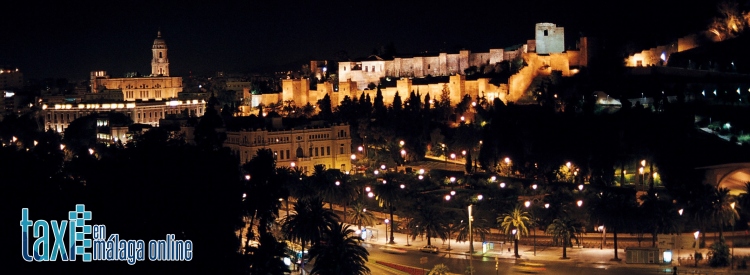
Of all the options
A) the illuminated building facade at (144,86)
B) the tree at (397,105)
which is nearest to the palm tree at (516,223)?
the tree at (397,105)

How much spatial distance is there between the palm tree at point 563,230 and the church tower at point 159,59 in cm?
6313

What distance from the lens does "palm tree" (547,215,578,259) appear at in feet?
93.8

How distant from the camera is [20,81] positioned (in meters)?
115

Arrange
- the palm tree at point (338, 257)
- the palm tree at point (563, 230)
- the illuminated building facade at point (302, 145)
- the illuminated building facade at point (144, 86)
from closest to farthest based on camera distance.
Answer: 1. the palm tree at point (338, 257)
2. the palm tree at point (563, 230)
3. the illuminated building facade at point (302, 145)
4. the illuminated building facade at point (144, 86)

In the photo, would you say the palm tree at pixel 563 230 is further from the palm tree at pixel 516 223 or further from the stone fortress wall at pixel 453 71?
the stone fortress wall at pixel 453 71

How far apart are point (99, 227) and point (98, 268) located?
121 centimetres

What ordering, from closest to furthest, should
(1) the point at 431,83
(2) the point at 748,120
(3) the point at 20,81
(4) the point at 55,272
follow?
(4) the point at 55,272, (2) the point at 748,120, (1) the point at 431,83, (3) the point at 20,81

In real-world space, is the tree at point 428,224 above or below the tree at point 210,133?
below

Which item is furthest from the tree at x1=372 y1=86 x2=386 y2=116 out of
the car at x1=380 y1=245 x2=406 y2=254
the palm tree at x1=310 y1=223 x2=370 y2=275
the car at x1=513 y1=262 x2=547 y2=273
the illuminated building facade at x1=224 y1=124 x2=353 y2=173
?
the palm tree at x1=310 y1=223 x2=370 y2=275

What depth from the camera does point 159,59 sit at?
89.4 meters

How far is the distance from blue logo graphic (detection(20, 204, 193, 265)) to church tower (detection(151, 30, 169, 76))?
65.5 m

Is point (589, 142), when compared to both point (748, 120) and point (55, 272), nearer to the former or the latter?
point (748, 120)

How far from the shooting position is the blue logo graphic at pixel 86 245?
2303cm

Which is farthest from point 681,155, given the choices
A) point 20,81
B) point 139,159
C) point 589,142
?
point 20,81
